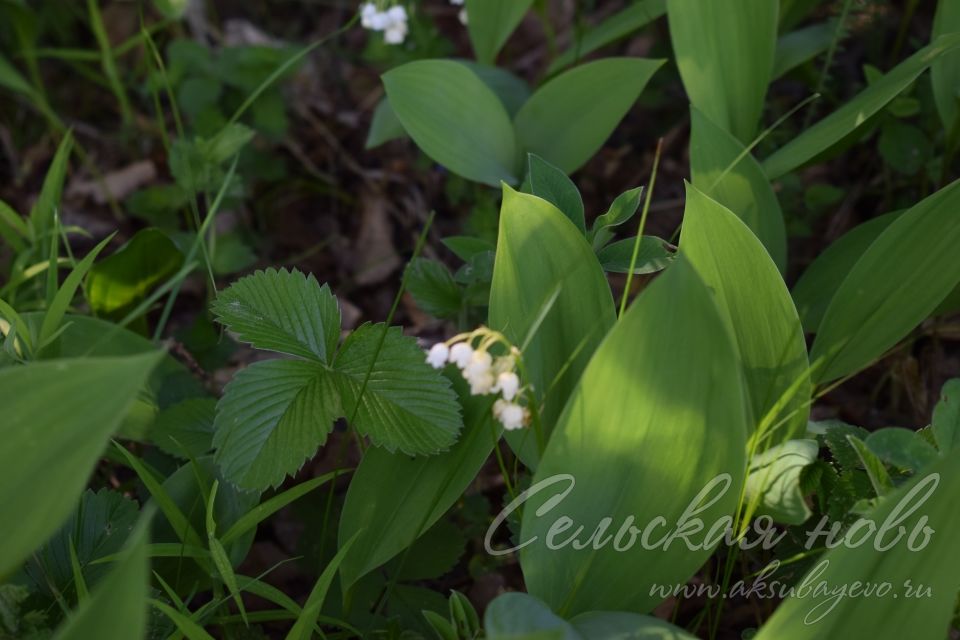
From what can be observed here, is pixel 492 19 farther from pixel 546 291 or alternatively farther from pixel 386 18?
pixel 546 291

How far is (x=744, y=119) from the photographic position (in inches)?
54.6

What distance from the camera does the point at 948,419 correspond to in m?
0.90

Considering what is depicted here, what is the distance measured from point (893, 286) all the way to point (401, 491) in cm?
69

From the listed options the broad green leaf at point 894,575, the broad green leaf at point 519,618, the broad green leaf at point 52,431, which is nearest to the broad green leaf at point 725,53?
the broad green leaf at point 894,575

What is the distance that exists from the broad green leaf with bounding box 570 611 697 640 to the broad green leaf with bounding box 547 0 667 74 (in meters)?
1.09

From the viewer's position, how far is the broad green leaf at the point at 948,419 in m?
0.88

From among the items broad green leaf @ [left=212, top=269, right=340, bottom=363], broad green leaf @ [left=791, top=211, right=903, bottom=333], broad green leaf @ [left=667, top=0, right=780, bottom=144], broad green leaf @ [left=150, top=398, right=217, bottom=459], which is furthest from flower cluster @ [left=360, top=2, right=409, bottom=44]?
broad green leaf @ [left=791, top=211, right=903, bottom=333]

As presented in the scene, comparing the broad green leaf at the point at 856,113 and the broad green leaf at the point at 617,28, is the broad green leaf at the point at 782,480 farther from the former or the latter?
the broad green leaf at the point at 617,28

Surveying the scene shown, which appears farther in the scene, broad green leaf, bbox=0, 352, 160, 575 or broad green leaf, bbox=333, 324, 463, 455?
broad green leaf, bbox=333, 324, 463, 455

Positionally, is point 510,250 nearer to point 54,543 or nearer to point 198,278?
point 54,543

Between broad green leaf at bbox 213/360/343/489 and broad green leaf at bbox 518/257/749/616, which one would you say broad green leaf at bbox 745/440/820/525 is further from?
broad green leaf at bbox 213/360/343/489

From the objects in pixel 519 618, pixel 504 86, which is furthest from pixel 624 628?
pixel 504 86

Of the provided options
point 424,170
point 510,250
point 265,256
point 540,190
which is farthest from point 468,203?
point 510,250

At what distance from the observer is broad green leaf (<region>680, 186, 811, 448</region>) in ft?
3.29
